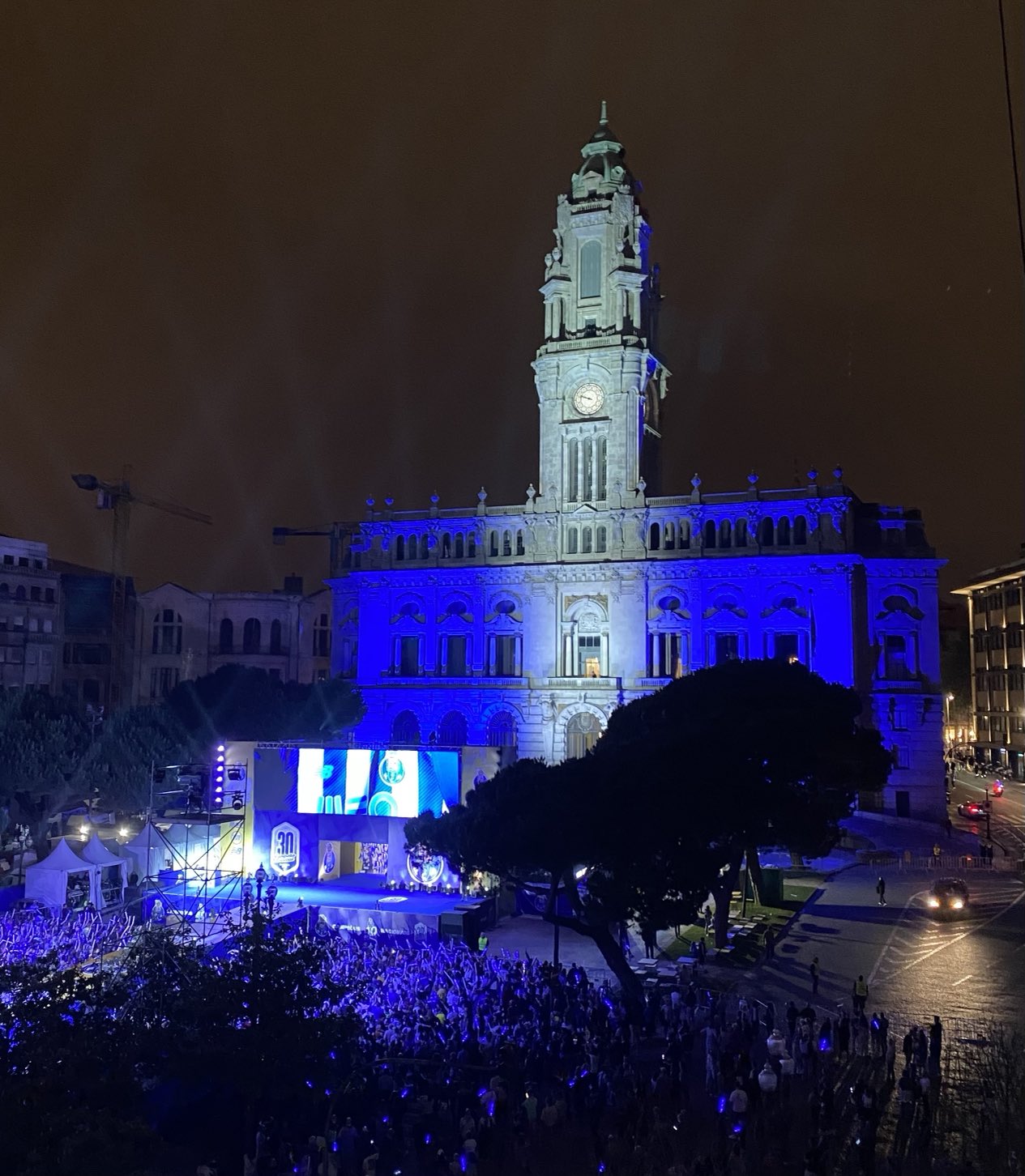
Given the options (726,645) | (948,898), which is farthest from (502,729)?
(948,898)

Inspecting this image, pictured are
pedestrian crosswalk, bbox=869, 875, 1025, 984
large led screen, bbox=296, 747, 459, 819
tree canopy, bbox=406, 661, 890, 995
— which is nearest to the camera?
tree canopy, bbox=406, 661, 890, 995

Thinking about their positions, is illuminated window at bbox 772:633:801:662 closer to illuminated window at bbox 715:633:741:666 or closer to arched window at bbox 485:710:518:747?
illuminated window at bbox 715:633:741:666

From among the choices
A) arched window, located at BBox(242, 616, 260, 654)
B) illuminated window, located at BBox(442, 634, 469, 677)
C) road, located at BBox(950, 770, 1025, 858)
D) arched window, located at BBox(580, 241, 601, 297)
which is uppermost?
arched window, located at BBox(580, 241, 601, 297)

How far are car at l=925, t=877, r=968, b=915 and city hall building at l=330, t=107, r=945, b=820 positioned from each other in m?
22.9

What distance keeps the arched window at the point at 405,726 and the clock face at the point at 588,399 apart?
23.9 metres

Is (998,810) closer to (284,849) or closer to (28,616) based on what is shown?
(284,849)

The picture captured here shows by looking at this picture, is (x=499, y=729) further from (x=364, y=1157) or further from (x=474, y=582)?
(x=364, y=1157)

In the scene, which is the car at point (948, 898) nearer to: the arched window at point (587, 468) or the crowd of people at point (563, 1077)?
the crowd of people at point (563, 1077)

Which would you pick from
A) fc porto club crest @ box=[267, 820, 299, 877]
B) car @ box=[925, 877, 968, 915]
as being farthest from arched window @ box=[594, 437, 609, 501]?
car @ box=[925, 877, 968, 915]

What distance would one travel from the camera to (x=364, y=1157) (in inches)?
664

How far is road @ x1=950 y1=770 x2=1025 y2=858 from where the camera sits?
52112mm

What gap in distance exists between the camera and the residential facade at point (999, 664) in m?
88.9

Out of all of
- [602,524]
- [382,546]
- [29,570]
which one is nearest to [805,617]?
[602,524]

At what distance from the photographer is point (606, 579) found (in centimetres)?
6506
